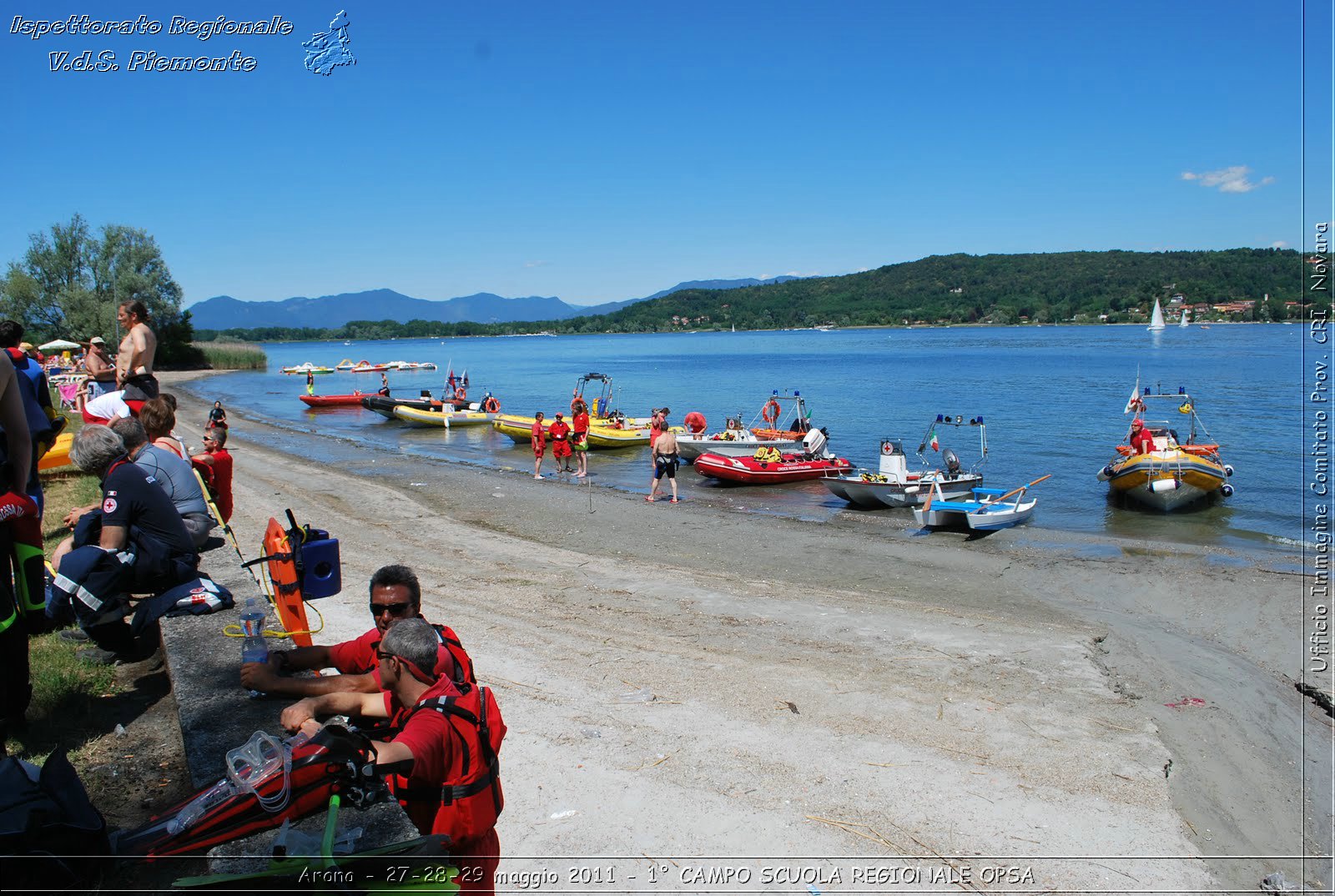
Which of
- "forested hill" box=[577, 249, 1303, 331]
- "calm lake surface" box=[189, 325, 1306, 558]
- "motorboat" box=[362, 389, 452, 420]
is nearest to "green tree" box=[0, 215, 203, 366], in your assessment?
"calm lake surface" box=[189, 325, 1306, 558]

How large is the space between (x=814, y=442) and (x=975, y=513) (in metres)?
7.11

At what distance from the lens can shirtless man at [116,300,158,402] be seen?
6.99m

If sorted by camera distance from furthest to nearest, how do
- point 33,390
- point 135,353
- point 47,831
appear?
point 135,353 < point 33,390 < point 47,831

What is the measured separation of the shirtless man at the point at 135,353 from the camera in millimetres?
6988

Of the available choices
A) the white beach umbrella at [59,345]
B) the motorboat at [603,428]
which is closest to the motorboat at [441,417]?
the motorboat at [603,428]

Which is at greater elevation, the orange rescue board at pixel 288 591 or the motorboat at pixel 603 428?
the orange rescue board at pixel 288 591

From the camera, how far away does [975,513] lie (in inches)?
539

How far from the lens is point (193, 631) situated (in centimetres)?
455

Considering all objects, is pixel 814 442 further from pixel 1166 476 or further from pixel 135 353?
pixel 135 353

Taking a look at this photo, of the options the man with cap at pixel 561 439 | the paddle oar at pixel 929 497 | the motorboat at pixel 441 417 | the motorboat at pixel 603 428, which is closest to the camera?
the paddle oar at pixel 929 497

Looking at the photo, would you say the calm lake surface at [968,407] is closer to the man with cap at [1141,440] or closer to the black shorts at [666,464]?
the man with cap at [1141,440]

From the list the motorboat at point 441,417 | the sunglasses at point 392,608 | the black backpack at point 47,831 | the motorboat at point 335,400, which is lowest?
the motorboat at point 441,417

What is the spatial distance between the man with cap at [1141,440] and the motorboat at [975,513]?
3.64 metres

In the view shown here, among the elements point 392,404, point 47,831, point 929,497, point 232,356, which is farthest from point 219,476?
point 232,356
